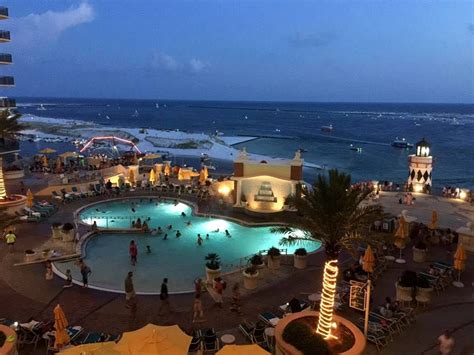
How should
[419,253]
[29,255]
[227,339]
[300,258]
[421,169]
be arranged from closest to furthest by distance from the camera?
1. [227,339]
2. [300,258]
3. [29,255]
4. [419,253]
5. [421,169]

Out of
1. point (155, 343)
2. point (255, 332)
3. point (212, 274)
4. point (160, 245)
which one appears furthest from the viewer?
point (160, 245)

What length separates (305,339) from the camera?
10398 millimetres

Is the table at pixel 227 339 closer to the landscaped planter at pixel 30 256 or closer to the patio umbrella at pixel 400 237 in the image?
the patio umbrella at pixel 400 237

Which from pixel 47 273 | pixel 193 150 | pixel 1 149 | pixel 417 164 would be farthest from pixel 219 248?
pixel 193 150

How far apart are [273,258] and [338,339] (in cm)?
686

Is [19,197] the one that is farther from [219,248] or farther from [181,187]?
[219,248]

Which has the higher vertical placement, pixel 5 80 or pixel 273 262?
pixel 5 80

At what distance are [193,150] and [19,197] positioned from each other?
5122 cm

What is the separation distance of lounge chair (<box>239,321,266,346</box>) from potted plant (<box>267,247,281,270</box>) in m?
5.17

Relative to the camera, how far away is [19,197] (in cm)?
2712

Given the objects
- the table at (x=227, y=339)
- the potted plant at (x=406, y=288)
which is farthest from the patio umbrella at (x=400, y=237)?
the table at (x=227, y=339)

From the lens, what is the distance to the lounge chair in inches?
471

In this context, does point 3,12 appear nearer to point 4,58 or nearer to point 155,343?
point 4,58

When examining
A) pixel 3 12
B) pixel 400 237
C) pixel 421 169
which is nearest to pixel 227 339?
pixel 400 237
